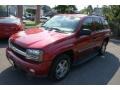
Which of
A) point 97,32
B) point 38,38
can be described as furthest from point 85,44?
point 38,38

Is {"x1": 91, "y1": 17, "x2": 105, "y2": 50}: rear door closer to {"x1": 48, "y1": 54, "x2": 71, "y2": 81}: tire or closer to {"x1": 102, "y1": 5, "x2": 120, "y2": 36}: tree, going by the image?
{"x1": 48, "y1": 54, "x2": 71, "y2": 81}: tire

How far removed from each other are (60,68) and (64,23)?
5.18 feet

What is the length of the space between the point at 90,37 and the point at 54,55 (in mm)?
2017

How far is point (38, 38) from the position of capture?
5258mm

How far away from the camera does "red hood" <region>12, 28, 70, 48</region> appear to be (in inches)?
193

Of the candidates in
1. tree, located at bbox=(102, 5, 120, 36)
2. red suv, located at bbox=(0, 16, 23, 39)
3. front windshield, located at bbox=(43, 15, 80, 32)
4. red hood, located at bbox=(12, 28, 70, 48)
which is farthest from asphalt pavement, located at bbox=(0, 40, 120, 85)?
tree, located at bbox=(102, 5, 120, 36)

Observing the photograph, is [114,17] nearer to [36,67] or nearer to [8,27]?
[8,27]

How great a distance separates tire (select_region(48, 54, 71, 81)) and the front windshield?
956 millimetres

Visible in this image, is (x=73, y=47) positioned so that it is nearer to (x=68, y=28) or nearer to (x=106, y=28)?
(x=68, y=28)

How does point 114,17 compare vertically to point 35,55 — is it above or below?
above

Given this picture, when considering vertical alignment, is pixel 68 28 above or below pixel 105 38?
above

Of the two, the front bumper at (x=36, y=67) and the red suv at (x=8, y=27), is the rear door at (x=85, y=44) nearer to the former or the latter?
the front bumper at (x=36, y=67)
